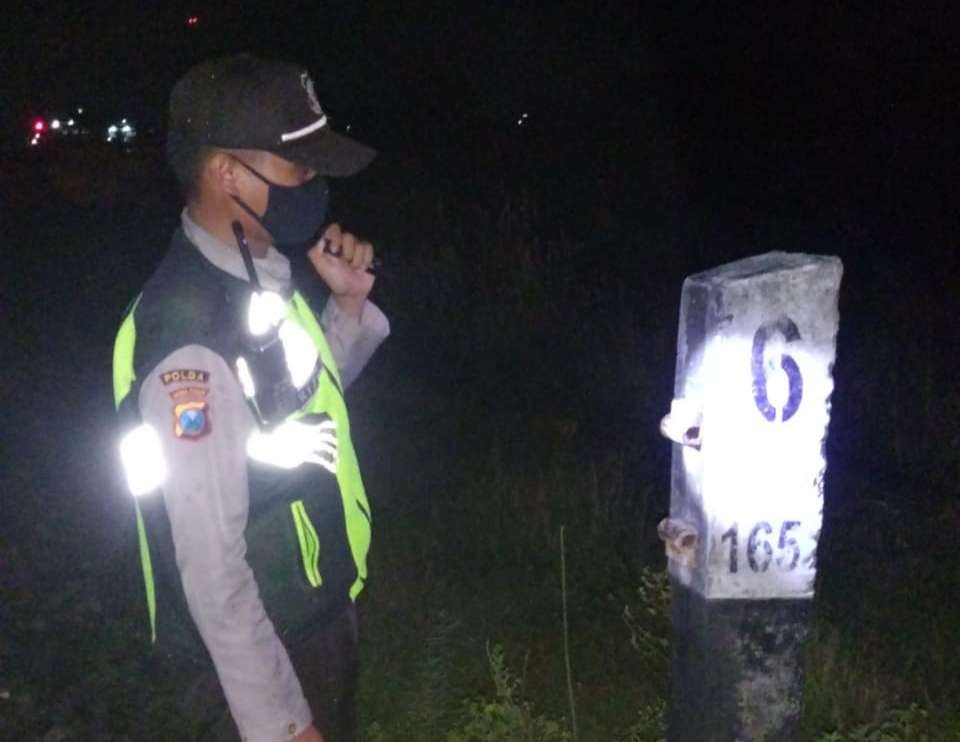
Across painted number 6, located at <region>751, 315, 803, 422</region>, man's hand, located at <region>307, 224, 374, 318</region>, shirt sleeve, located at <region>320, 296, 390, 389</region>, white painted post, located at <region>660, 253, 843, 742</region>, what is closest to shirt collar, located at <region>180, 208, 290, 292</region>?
man's hand, located at <region>307, 224, 374, 318</region>

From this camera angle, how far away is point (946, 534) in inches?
195

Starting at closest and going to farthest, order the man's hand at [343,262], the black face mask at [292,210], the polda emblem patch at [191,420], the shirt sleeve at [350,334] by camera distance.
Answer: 1. the polda emblem patch at [191,420]
2. the black face mask at [292,210]
3. the man's hand at [343,262]
4. the shirt sleeve at [350,334]

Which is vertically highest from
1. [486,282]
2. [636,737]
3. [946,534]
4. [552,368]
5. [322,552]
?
[486,282]

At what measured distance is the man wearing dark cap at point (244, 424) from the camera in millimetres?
1991

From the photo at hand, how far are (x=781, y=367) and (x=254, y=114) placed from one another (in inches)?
41.9

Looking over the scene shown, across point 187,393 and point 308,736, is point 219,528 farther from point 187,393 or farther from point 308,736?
point 308,736

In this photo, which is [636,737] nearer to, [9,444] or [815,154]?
[9,444]

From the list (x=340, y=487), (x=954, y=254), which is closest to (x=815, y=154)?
(x=954, y=254)

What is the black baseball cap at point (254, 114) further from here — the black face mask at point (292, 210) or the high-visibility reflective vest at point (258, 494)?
the high-visibility reflective vest at point (258, 494)

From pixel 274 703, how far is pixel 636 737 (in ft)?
5.28

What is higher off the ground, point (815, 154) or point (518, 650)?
point (815, 154)

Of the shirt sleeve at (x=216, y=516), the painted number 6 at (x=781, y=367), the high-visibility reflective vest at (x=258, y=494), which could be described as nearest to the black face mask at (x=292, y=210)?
the high-visibility reflective vest at (x=258, y=494)

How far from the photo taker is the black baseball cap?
2172mm

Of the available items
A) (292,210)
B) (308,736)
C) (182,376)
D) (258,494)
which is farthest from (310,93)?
(308,736)
